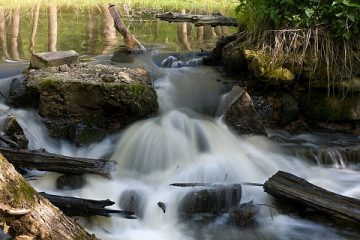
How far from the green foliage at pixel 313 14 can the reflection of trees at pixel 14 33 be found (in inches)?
228

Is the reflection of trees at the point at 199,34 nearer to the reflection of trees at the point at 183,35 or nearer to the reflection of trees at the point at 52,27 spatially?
the reflection of trees at the point at 183,35

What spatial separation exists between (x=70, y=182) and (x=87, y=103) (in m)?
1.58

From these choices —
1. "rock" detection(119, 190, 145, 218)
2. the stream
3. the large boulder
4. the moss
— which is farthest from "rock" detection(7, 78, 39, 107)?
the moss

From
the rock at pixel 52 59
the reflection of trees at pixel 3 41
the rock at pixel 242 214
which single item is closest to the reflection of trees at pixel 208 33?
the reflection of trees at pixel 3 41

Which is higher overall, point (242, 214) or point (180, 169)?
point (180, 169)

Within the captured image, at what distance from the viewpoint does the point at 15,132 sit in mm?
5535

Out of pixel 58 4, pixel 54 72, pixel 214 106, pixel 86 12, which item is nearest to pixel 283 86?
pixel 214 106

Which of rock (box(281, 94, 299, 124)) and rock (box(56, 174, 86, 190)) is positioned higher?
rock (box(281, 94, 299, 124))

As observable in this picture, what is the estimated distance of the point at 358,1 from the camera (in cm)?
602

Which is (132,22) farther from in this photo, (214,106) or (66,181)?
(66,181)

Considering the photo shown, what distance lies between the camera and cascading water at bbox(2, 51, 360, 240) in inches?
183

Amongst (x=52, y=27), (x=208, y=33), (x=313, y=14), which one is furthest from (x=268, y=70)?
(x=52, y=27)

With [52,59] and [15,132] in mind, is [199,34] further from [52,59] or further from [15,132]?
[15,132]

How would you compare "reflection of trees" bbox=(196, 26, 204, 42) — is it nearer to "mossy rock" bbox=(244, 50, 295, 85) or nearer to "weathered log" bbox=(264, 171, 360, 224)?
"mossy rock" bbox=(244, 50, 295, 85)
